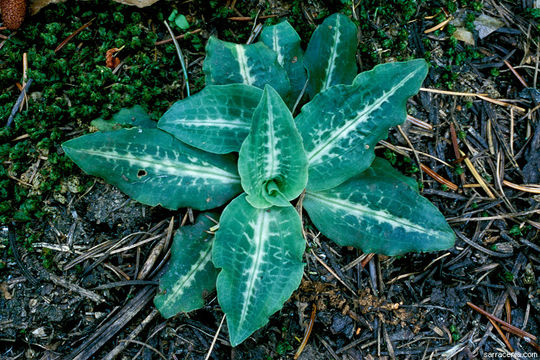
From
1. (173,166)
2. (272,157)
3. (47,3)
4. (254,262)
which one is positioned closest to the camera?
(272,157)

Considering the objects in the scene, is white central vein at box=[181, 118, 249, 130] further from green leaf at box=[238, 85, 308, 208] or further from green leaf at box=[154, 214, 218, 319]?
green leaf at box=[154, 214, 218, 319]

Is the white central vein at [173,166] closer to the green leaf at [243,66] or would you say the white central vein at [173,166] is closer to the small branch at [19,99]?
the green leaf at [243,66]

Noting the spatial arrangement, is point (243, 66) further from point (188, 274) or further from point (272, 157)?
point (188, 274)

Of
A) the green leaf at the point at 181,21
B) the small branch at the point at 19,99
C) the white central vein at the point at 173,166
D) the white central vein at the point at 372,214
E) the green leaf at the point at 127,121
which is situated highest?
the green leaf at the point at 181,21

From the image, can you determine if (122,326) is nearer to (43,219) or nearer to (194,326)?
(194,326)

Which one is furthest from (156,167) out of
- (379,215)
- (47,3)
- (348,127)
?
(379,215)

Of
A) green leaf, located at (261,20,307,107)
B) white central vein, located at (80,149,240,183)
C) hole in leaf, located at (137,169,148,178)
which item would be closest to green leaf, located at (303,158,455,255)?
white central vein, located at (80,149,240,183)

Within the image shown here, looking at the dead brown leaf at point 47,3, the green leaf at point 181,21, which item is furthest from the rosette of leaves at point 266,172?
the dead brown leaf at point 47,3
